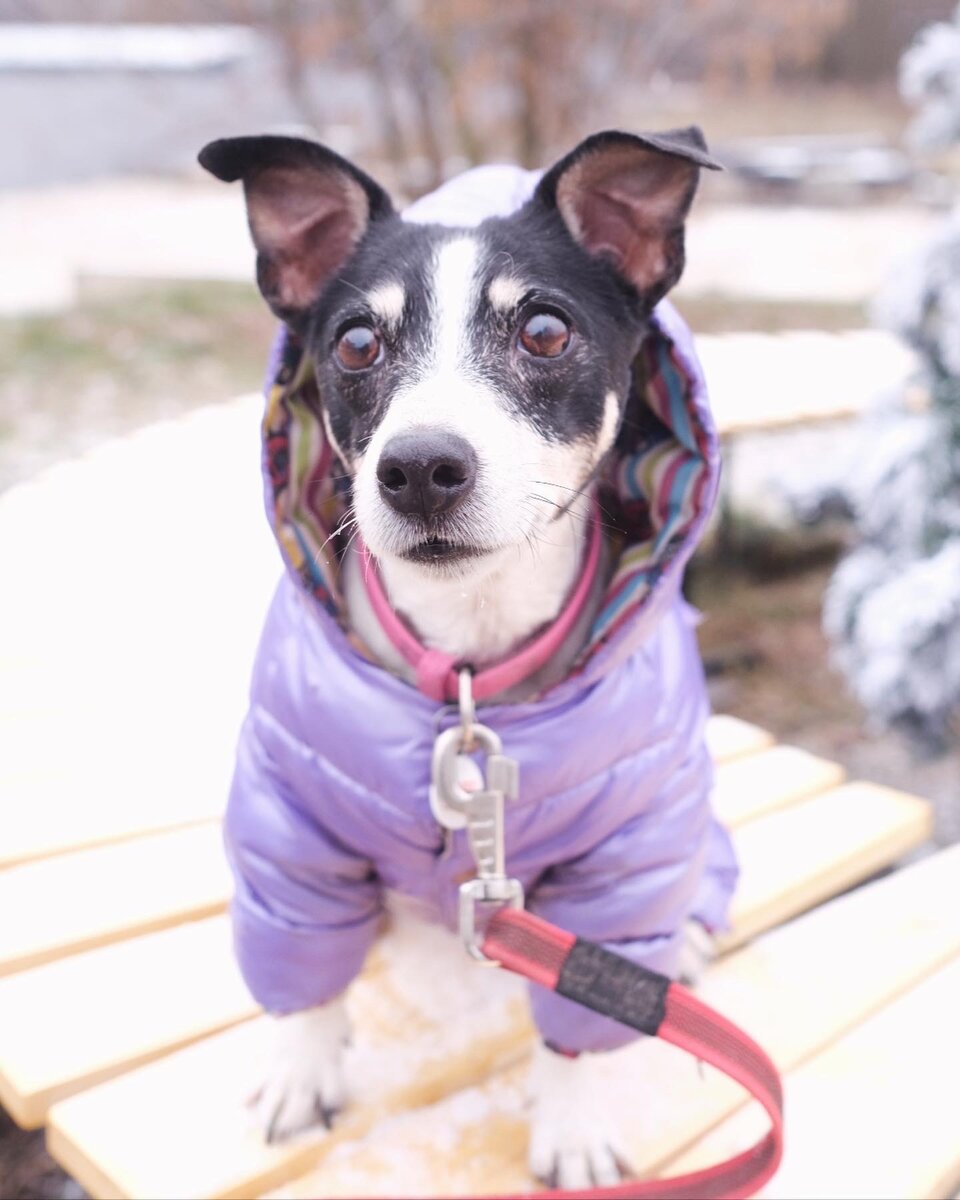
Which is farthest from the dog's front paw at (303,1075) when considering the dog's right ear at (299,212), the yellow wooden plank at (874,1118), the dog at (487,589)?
the dog's right ear at (299,212)

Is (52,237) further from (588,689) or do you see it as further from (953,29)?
(588,689)

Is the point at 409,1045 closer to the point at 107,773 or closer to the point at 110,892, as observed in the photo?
the point at 110,892

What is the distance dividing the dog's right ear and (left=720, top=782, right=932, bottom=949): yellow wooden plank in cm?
139

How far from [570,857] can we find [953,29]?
109 inches

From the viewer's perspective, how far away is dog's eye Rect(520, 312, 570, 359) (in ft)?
5.33

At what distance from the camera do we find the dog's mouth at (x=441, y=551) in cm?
153

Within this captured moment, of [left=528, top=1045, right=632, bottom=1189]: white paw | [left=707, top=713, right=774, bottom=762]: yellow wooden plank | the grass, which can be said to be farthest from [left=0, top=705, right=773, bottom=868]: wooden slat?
the grass

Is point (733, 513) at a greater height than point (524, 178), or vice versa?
point (524, 178)

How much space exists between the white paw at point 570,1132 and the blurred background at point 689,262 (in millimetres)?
1068

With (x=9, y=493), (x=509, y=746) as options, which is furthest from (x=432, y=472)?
(x=9, y=493)

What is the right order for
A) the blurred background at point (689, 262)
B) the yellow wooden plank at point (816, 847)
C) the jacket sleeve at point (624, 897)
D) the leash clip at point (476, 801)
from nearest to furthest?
the leash clip at point (476, 801) < the jacket sleeve at point (624, 897) < the yellow wooden plank at point (816, 847) < the blurred background at point (689, 262)

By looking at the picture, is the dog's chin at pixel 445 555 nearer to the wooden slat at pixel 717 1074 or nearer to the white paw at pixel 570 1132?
the white paw at pixel 570 1132

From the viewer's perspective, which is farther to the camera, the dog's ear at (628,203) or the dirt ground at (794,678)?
the dirt ground at (794,678)

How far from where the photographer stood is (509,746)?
5.31 feet
